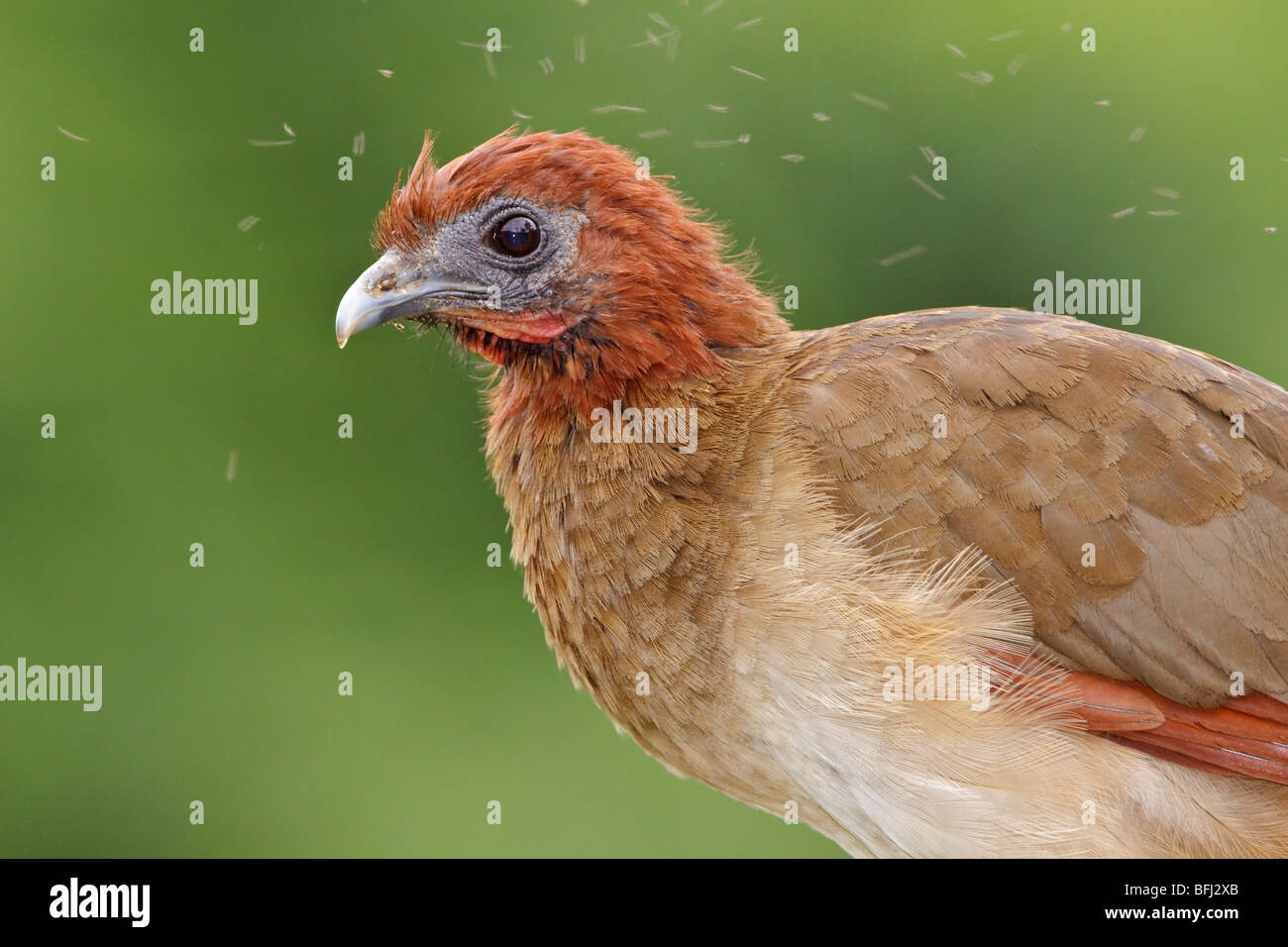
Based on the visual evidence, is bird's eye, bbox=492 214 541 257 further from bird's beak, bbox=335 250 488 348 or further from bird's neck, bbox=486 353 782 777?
bird's neck, bbox=486 353 782 777

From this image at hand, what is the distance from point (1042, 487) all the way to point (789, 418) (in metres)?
0.61

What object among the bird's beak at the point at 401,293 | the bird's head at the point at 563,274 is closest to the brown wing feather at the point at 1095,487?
the bird's head at the point at 563,274

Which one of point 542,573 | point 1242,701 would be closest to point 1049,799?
point 1242,701

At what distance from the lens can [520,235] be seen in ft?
12.0

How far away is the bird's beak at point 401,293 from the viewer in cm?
372

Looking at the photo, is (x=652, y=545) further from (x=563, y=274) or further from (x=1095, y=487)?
(x=1095, y=487)

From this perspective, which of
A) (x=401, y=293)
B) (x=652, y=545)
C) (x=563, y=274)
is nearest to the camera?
(x=652, y=545)

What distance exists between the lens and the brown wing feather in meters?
3.30

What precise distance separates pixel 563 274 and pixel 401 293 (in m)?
0.44

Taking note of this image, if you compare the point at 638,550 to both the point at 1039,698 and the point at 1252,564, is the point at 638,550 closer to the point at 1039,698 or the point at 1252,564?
the point at 1039,698

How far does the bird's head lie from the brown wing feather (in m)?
0.41

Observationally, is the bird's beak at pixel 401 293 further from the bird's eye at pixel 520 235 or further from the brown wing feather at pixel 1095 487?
the brown wing feather at pixel 1095 487

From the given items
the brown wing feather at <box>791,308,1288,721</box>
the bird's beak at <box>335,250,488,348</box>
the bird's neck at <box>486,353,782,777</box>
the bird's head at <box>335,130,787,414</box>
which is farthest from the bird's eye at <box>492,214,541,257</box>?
the brown wing feather at <box>791,308,1288,721</box>

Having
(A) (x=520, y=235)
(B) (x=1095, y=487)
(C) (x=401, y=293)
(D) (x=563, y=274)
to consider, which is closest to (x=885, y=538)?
(B) (x=1095, y=487)
